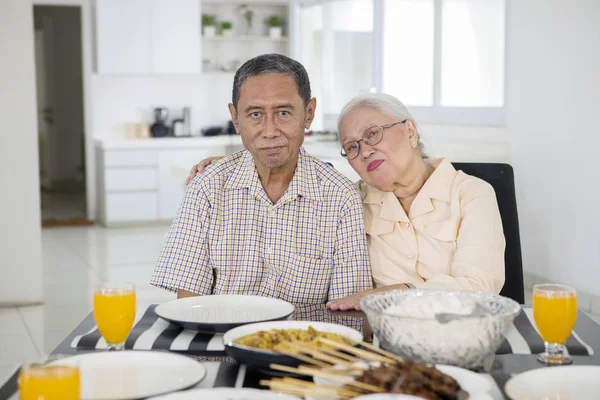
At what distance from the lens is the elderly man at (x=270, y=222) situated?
220 cm

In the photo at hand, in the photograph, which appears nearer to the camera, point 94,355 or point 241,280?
point 94,355

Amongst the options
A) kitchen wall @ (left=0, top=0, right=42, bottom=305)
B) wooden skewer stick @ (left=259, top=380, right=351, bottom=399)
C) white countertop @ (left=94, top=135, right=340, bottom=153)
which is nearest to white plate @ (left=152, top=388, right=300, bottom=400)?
wooden skewer stick @ (left=259, top=380, right=351, bottom=399)

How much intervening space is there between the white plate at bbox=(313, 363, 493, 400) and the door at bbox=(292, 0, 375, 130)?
6467 millimetres

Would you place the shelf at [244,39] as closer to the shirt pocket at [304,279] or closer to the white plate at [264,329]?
the shirt pocket at [304,279]

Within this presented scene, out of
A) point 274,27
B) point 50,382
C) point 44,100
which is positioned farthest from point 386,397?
point 44,100

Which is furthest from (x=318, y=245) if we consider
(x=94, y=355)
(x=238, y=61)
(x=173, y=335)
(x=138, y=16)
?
(x=238, y=61)

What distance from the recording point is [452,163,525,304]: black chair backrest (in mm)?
2463

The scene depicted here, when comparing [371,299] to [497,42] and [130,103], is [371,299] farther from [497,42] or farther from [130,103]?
[130,103]

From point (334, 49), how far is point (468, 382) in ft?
24.6

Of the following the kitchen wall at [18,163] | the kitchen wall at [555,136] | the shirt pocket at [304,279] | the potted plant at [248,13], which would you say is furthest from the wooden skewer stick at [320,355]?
the potted plant at [248,13]

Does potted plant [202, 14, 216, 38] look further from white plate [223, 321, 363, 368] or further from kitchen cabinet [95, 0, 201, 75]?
white plate [223, 321, 363, 368]

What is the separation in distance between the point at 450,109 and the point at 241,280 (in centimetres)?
433

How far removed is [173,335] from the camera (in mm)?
1643

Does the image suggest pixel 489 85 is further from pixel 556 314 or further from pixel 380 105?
pixel 556 314
